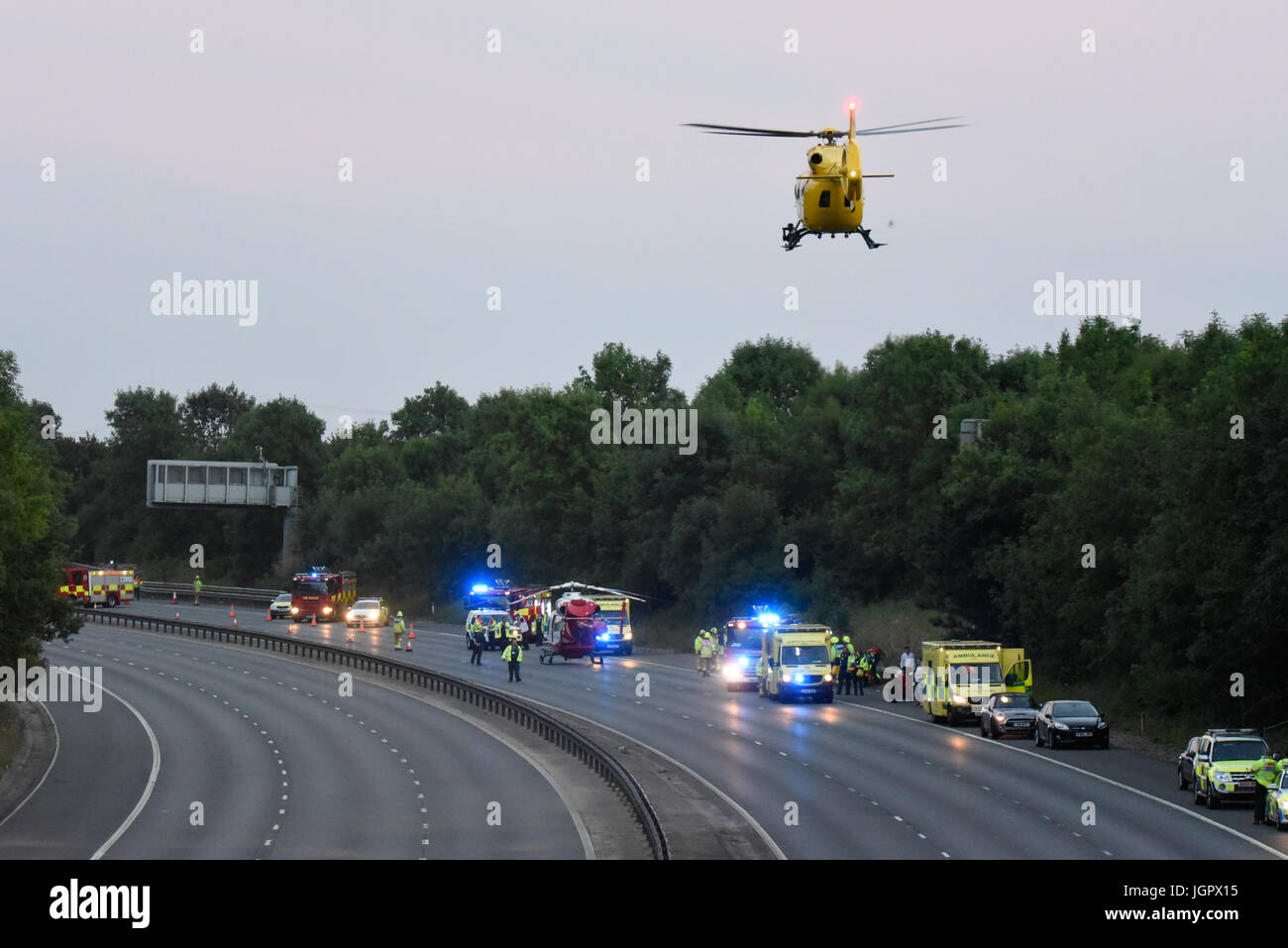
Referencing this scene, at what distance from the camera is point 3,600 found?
5216 cm

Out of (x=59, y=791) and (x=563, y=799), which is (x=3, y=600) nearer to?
(x=59, y=791)

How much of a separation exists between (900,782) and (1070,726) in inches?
329

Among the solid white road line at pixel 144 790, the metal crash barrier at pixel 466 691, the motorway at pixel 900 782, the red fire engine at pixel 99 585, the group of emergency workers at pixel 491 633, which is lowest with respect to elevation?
the solid white road line at pixel 144 790

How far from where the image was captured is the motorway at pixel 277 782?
3322cm

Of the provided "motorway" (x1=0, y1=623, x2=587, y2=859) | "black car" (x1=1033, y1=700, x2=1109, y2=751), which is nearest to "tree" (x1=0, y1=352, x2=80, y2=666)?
"motorway" (x1=0, y1=623, x2=587, y2=859)

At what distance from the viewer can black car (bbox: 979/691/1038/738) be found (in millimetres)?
48344

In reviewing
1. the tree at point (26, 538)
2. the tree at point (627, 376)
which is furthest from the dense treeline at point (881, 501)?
the tree at point (26, 538)

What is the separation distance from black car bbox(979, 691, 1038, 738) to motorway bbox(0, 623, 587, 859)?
12.7 m

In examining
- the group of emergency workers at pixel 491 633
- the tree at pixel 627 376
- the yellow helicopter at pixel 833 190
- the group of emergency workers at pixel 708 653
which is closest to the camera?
the yellow helicopter at pixel 833 190

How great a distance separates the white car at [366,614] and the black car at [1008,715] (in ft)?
169

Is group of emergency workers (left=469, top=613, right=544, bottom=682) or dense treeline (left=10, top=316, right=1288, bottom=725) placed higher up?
dense treeline (left=10, top=316, right=1288, bottom=725)

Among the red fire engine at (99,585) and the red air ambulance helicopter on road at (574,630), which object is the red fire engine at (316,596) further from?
the red air ambulance helicopter on road at (574,630)

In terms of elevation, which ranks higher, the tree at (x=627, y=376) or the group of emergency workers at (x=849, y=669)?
the tree at (x=627, y=376)

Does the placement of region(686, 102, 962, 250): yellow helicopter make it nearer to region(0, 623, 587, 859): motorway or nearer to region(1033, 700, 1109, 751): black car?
region(0, 623, 587, 859): motorway
